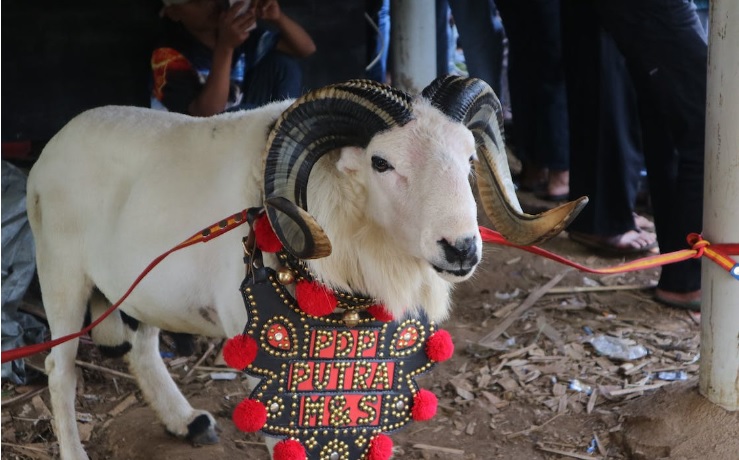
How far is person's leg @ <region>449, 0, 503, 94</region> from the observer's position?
6586 millimetres

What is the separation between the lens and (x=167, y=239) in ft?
11.8

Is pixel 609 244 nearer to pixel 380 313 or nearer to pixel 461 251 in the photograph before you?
pixel 380 313

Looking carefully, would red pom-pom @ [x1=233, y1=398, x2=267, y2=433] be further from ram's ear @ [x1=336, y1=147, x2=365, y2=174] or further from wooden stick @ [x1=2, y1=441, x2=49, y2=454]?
wooden stick @ [x1=2, y1=441, x2=49, y2=454]

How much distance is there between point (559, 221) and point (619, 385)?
1944 millimetres

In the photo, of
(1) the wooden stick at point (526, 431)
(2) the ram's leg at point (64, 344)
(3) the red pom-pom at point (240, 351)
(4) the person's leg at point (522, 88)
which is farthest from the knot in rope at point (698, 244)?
(4) the person's leg at point (522, 88)

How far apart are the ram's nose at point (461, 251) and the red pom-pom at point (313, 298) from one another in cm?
52

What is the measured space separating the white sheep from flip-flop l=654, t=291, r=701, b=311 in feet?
8.50

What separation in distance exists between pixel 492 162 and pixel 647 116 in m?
2.71

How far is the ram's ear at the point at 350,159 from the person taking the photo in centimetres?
313

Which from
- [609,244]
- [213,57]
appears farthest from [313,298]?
[609,244]

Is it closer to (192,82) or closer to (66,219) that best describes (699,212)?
(192,82)

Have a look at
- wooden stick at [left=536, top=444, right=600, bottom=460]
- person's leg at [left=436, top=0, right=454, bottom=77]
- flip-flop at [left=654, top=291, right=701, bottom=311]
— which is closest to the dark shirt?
wooden stick at [left=536, top=444, right=600, bottom=460]

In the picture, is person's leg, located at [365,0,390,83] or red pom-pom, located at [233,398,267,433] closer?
red pom-pom, located at [233,398,267,433]

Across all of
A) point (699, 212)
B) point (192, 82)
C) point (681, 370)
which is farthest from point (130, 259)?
point (699, 212)
